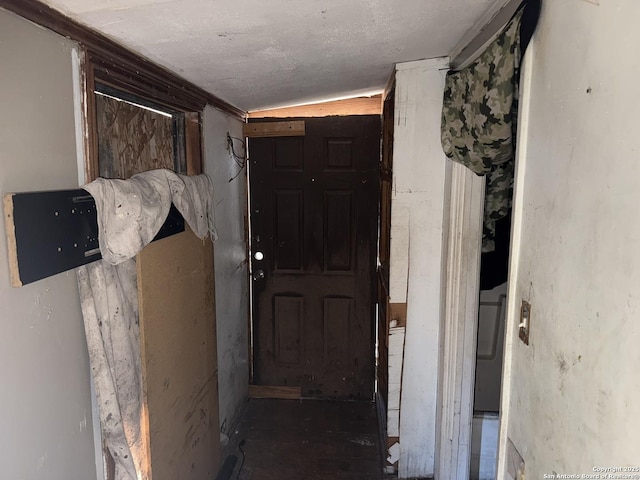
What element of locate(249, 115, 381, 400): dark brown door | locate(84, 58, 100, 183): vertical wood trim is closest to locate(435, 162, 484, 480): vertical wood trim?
locate(249, 115, 381, 400): dark brown door

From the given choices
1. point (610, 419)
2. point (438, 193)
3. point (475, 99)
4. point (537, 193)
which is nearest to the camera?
point (610, 419)

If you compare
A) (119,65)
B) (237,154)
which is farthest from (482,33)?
(237,154)

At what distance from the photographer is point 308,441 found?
2.66m

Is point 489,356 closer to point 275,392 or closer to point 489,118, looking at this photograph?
point 489,118

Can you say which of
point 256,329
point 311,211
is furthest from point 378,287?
point 256,329

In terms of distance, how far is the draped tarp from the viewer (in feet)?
4.09

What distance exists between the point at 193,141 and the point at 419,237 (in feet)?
4.04

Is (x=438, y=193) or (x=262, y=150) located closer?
(x=438, y=193)

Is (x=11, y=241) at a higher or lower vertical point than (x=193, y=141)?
lower

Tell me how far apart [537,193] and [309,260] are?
82.4 inches

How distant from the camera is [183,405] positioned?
179 cm

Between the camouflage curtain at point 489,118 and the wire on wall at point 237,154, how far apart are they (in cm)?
132

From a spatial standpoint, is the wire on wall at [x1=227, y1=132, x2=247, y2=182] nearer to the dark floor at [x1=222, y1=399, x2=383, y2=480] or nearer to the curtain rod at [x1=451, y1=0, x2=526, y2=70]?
the curtain rod at [x1=451, y1=0, x2=526, y2=70]

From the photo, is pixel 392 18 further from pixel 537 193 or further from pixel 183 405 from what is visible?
pixel 183 405
